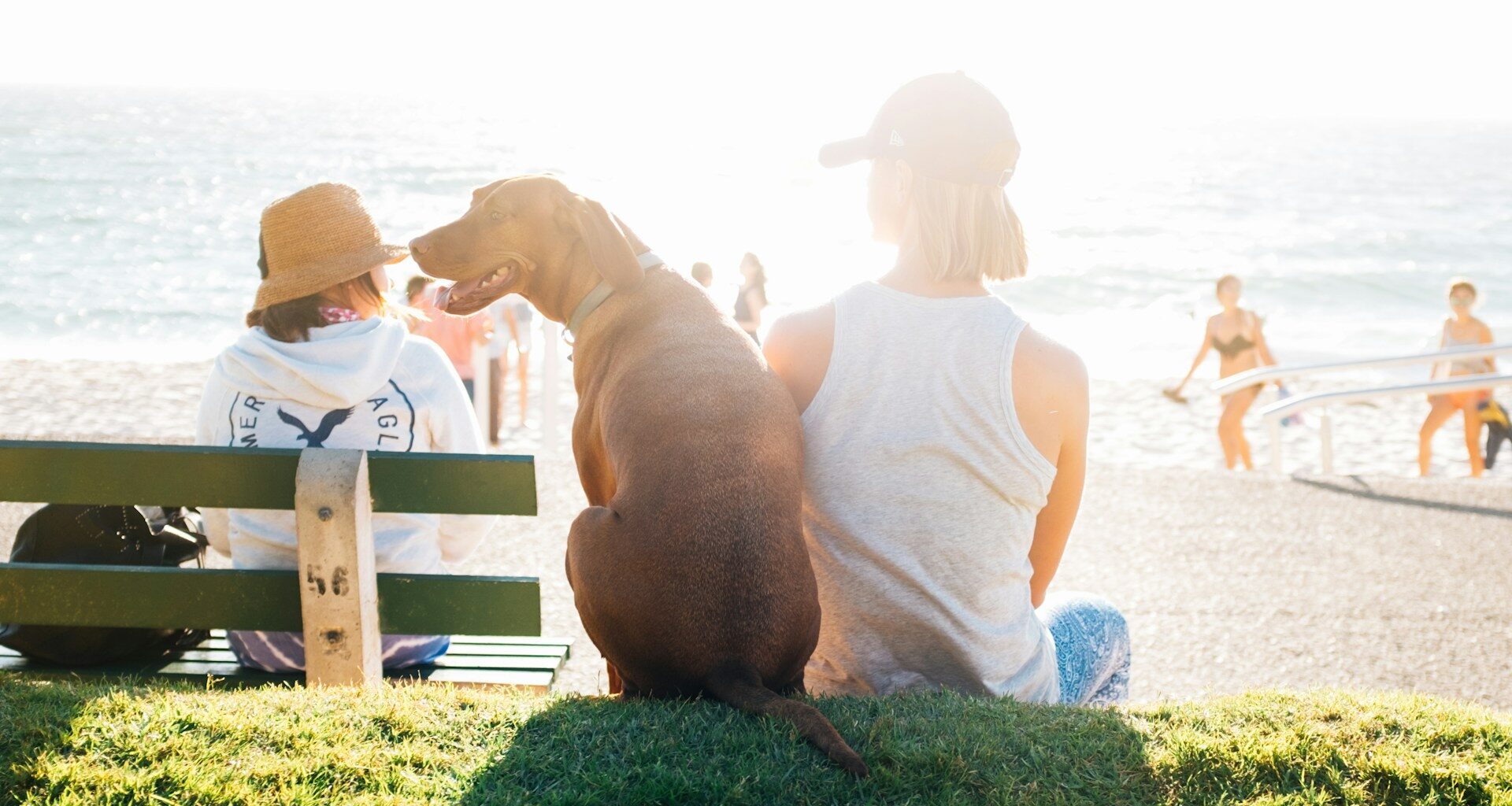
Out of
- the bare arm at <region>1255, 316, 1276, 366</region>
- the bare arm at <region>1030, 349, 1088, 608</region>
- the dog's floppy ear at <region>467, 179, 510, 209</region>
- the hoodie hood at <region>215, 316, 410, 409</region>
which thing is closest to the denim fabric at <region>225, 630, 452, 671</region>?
the hoodie hood at <region>215, 316, 410, 409</region>

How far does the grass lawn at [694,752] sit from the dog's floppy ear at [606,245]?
121cm

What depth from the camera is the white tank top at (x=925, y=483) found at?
2762mm

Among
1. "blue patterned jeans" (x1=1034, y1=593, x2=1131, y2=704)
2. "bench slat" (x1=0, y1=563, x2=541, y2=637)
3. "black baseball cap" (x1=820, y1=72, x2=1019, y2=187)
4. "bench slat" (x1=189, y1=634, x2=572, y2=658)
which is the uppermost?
"black baseball cap" (x1=820, y1=72, x2=1019, y2=187)

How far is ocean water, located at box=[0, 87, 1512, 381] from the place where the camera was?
26938 mm

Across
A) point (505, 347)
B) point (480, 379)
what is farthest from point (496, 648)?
point (505, 347)

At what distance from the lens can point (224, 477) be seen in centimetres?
311

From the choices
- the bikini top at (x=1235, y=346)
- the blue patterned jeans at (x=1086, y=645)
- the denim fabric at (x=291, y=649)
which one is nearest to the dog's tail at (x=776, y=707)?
the blue patterned jeans at (x=1086, y=645)

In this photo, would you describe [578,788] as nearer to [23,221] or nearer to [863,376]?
[863,376]

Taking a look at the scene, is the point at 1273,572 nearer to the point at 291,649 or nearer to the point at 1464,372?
the point at 291,649

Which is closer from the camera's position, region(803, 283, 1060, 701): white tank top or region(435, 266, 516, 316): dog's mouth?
region(803, 283, 1060, 701): white tank top

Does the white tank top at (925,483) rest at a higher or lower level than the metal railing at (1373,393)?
higher

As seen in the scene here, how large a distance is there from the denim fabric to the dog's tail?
1.34 meters

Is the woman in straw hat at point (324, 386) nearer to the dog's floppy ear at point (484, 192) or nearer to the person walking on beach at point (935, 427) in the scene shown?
the dog's floppy ear at point (484, 192)

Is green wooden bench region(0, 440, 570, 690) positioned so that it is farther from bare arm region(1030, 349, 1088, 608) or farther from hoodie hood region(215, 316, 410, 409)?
→ bare arm region(1030, 349, 1088, 608)
